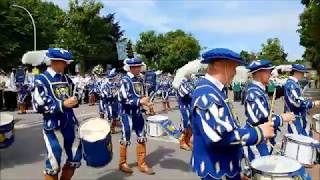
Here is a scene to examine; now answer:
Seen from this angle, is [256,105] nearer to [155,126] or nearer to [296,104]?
[296,104]

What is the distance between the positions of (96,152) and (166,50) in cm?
6138

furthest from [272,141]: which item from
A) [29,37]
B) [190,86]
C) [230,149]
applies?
[29,37]

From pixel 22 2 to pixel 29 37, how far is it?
11.1 ft

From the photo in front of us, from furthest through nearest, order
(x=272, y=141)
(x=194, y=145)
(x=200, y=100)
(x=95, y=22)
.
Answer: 1. (x=95, y=22)
2. (x=272, y=141)
3. (x=194, y=145)
4. (x=200, y=100)

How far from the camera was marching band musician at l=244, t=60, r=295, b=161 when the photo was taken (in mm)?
5117

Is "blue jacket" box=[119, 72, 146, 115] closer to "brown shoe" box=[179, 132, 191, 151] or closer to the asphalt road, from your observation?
the asphalt road

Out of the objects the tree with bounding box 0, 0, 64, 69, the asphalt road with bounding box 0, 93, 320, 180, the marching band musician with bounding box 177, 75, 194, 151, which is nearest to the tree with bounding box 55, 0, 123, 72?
the tree with bounding box 0, 0, 64, 69

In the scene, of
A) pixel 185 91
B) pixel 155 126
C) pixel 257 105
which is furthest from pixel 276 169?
pixel 185 91

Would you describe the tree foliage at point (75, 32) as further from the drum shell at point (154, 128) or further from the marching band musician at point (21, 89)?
the drum shell at point (154, 128)

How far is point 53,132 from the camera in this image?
5.25 m

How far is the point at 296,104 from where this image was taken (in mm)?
6656

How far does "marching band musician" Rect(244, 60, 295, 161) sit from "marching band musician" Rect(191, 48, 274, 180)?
5.23 ft

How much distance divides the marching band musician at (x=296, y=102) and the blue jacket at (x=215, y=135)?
3471 mm

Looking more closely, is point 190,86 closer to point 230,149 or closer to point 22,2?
point 230,149
